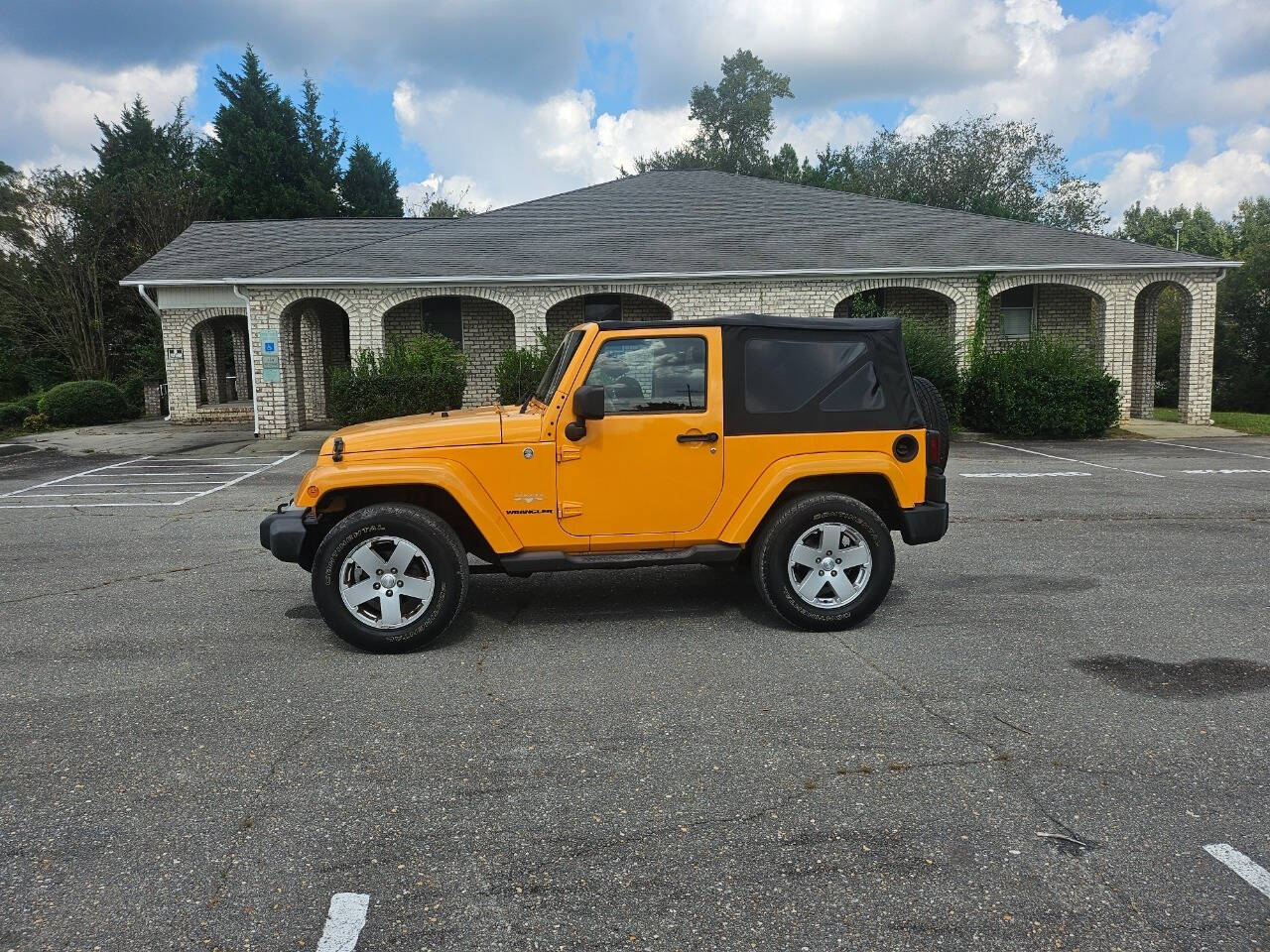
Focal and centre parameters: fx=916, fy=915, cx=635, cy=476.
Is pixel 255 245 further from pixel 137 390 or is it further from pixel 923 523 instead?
pixel 923 523

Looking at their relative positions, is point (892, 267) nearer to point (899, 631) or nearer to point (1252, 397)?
point (899, 631)

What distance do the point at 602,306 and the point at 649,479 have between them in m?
17.9

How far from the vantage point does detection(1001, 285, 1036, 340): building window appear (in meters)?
23.5

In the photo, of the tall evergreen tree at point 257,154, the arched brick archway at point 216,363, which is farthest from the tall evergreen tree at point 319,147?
the arched brick archway at point 216,363

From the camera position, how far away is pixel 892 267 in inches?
804

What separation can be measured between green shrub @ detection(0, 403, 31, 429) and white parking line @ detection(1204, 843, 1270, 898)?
26053 millimetres

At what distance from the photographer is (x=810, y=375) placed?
5.63 meters

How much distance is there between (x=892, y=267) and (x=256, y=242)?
16719 mm

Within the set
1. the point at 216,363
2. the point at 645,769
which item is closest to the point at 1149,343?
the point at 645,769

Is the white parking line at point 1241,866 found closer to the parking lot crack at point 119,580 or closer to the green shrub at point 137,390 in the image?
the parking lot crack at point 119,580

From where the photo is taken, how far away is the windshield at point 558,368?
5.59m

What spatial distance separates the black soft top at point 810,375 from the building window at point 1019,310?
19.7 metres

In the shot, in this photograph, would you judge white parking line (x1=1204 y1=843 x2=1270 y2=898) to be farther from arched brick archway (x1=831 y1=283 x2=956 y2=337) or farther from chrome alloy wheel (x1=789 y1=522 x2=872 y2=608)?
arched brick archway (x1=831 y1=283 x2=956 y2=337)

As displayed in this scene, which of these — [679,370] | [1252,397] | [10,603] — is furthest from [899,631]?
[1252,397]
